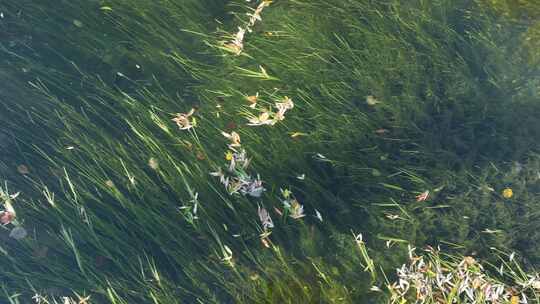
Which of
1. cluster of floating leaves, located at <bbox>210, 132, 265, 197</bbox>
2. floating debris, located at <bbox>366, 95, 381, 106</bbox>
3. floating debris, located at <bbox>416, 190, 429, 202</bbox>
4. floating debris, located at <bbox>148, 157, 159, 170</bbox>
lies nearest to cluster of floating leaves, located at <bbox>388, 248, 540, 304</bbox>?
floating debris, located at <bbox>416, 190, 429, 202</bbox>

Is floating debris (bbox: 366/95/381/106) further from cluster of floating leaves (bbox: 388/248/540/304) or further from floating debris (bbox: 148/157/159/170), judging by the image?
floating debris (bbox: 148/157/159/170)

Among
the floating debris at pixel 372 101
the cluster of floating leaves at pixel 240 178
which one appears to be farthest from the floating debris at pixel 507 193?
the cluster of floating leaves at pixel 240 178

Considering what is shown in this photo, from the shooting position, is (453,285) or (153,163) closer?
(453,285)

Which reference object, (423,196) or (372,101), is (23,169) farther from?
(423,196)

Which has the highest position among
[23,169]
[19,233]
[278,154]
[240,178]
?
[240,178]

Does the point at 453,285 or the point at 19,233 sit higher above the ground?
the point at 453,285

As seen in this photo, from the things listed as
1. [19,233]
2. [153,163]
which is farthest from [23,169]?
[153,163]

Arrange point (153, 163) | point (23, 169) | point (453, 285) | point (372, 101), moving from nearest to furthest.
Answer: point (453, 285) → point (153, 163) → point (372, 101) → point (23, 169)

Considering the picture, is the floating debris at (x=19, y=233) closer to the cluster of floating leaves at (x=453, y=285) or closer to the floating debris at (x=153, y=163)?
the floating debris at (x=153, y=163)
